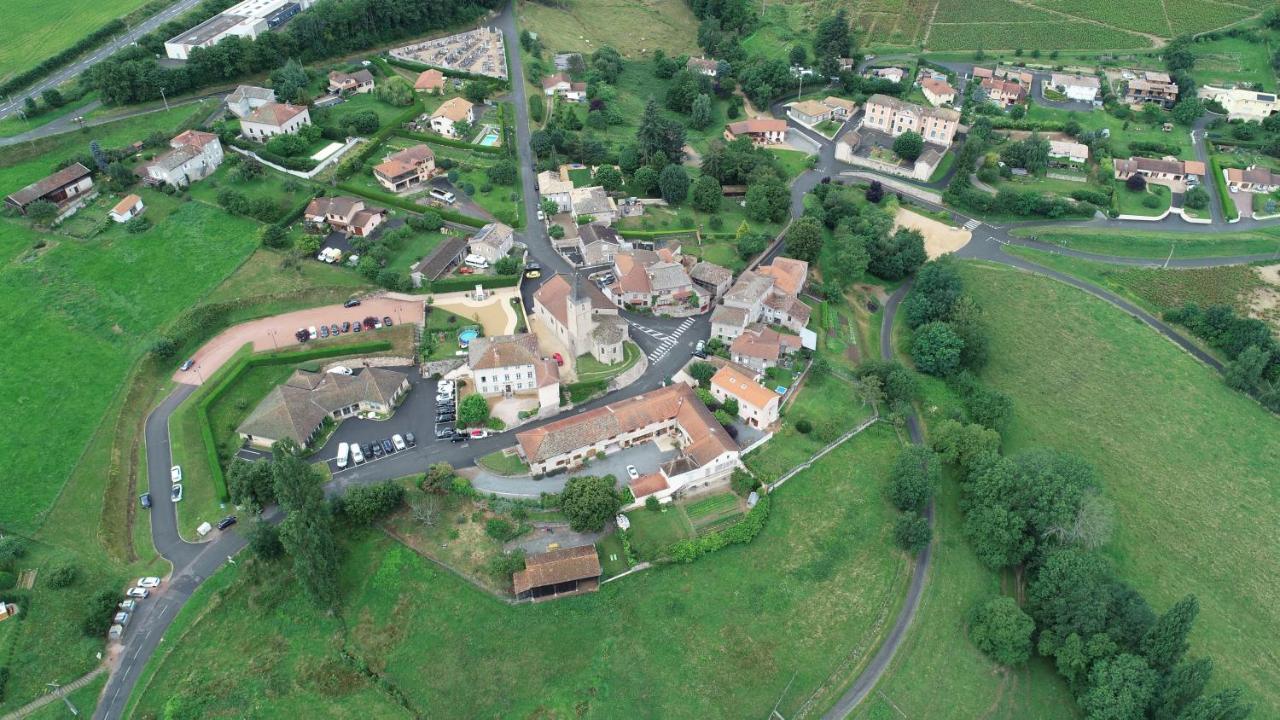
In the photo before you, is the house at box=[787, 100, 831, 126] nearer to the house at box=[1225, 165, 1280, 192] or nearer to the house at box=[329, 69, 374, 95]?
the house at box=[1225, 165, 1280, 192]

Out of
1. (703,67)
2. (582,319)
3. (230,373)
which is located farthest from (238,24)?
(582,319)

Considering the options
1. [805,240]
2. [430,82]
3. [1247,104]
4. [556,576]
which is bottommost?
[556,576]

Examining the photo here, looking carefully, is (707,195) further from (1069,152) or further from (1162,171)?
(1162,171)

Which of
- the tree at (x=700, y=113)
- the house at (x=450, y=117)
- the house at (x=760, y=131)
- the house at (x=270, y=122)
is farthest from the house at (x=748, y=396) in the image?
the house at (x=270, y=122)

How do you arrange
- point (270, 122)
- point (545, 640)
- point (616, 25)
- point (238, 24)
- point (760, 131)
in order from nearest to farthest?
point (545, 640)
point (270, 122)
point (760, 131)
point (238, 24)
point (616, 25)

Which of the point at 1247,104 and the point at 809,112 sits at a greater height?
the point at 1247,104

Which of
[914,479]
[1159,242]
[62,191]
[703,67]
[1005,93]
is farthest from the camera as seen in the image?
[703,67]

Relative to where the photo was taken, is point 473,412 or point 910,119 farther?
point 910,119

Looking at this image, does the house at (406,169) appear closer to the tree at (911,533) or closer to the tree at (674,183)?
the tree at (674,183)
